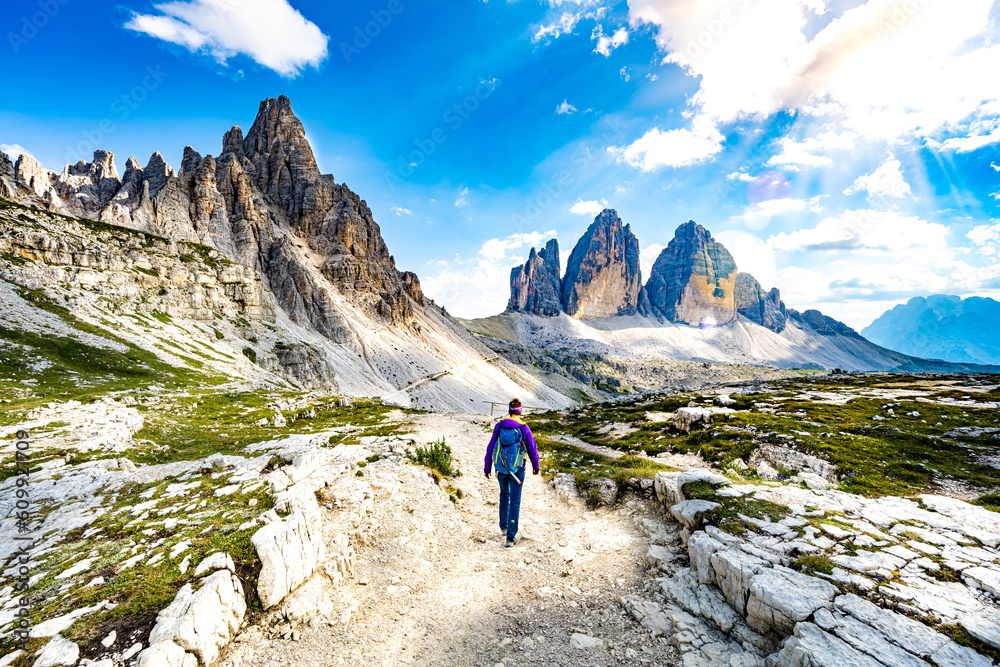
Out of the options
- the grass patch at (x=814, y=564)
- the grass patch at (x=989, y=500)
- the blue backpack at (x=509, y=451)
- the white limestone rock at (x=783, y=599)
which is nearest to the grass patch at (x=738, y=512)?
the grass patch at (x=814, y=564)

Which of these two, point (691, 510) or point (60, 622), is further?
point (691, 510)

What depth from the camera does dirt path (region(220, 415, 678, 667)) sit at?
5.95 m

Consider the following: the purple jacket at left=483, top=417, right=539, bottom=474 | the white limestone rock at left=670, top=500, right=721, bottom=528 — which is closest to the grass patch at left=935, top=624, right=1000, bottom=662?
the white limestone rock at left=670, top=500, right=721, bottom=528

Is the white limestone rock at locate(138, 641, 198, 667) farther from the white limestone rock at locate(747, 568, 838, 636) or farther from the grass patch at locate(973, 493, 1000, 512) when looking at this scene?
the grass patch at locate(973, 493, 1000, 512)

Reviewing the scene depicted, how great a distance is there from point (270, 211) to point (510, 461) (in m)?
143

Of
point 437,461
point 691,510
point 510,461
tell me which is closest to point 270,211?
point 437,461

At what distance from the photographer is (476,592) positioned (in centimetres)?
779

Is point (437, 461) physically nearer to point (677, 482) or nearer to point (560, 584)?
point (560, 584)

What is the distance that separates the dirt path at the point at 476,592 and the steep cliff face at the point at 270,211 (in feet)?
322

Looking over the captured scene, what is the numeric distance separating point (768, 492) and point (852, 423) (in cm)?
1871

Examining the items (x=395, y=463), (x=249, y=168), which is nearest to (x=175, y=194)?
(x=249, y=168)

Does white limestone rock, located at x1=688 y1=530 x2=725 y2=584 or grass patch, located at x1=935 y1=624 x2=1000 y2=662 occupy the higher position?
grass patch, located at x1=935 y1=624 x2=1000 y2=662

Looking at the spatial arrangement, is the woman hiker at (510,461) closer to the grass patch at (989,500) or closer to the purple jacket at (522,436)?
the purple jacket at (522,436)

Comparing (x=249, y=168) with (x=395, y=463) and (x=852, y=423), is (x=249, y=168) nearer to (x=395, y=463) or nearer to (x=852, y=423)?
(x=395, y=463)
